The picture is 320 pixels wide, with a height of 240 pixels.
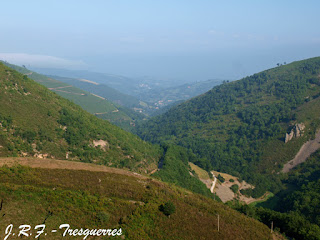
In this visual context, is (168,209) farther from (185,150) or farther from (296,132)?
(296,132)

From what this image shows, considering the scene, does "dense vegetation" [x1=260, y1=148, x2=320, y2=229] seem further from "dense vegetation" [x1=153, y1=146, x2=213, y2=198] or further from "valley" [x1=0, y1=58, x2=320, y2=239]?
"dense vegetation" [x1=153, y1=146, x2=213, y2=198]

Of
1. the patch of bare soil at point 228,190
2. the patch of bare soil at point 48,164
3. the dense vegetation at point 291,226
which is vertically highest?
the patch of bare soil at point 48,164

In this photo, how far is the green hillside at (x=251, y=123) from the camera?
103 meters

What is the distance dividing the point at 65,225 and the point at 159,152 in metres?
61.6

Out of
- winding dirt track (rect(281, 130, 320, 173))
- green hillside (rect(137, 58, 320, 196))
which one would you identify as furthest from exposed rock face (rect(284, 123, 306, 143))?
winding dirt track (rect(281, 130, 320, 173))

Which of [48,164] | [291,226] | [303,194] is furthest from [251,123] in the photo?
[48,164]

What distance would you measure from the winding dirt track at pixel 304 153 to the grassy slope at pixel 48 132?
58.5m

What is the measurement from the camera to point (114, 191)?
31266mm

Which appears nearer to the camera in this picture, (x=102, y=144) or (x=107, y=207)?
(x=107, y=207)

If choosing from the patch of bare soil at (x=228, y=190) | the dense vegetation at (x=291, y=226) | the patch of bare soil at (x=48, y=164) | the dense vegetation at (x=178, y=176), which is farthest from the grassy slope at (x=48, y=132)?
the dense vegetation at (x=291, y=226)

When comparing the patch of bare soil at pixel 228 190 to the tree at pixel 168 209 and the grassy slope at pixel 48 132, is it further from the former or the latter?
the tree at pixel 168 209

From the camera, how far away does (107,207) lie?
27.6 m

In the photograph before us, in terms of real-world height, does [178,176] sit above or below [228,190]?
above

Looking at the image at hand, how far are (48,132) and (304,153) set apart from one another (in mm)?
95491
